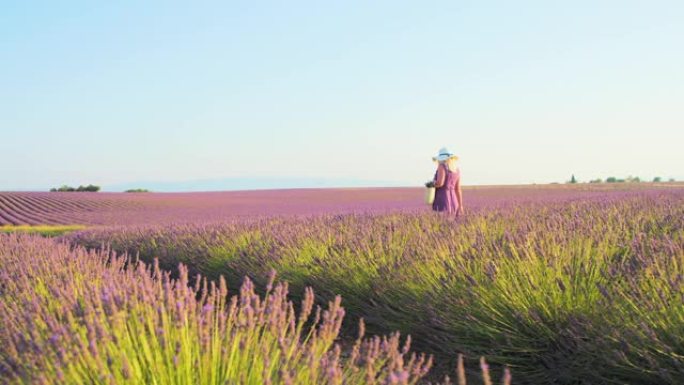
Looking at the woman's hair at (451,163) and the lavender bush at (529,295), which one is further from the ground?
the woman's hair at (451,163)

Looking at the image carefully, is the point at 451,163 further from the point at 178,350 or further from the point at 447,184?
the point at 178,350

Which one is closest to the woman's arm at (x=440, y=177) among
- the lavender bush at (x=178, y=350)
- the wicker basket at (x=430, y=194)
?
the wicker basket at (x=430, y=194)

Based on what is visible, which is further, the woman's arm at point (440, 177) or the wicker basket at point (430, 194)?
the wicker basket at point (430, 194)

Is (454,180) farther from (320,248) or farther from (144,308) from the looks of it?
(144,308)

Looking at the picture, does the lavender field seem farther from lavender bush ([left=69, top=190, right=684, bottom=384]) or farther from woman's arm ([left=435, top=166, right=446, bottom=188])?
woman's arm ([left=435, top=166, right=446, bottom=188])

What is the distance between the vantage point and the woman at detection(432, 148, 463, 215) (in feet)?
24.4

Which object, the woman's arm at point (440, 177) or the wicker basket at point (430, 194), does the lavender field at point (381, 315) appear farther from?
the wicker basket at point (430, 194)

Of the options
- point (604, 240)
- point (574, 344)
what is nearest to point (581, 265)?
point (604, 240)

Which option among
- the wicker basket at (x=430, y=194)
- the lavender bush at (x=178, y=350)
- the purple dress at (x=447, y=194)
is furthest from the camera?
the wicker basket at (x=430, y=194)

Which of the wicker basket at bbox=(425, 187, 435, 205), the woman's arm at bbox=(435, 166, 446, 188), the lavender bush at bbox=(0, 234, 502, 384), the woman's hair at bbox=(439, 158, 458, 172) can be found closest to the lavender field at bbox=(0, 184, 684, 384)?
the lavender bush at bbox=(0, 234, 502, 384)

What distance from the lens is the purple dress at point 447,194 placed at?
7621 mm

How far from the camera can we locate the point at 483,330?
3031mm

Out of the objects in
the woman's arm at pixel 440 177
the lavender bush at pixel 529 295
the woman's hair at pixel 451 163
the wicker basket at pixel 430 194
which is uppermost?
the woman's hair at pixel 451 163

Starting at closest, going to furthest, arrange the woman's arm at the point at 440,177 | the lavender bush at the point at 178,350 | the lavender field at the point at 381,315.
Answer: the lavender bush at the point at 178,350 → the lavender field at the point at 381,315 → the woman's arm at the point at 440,177
